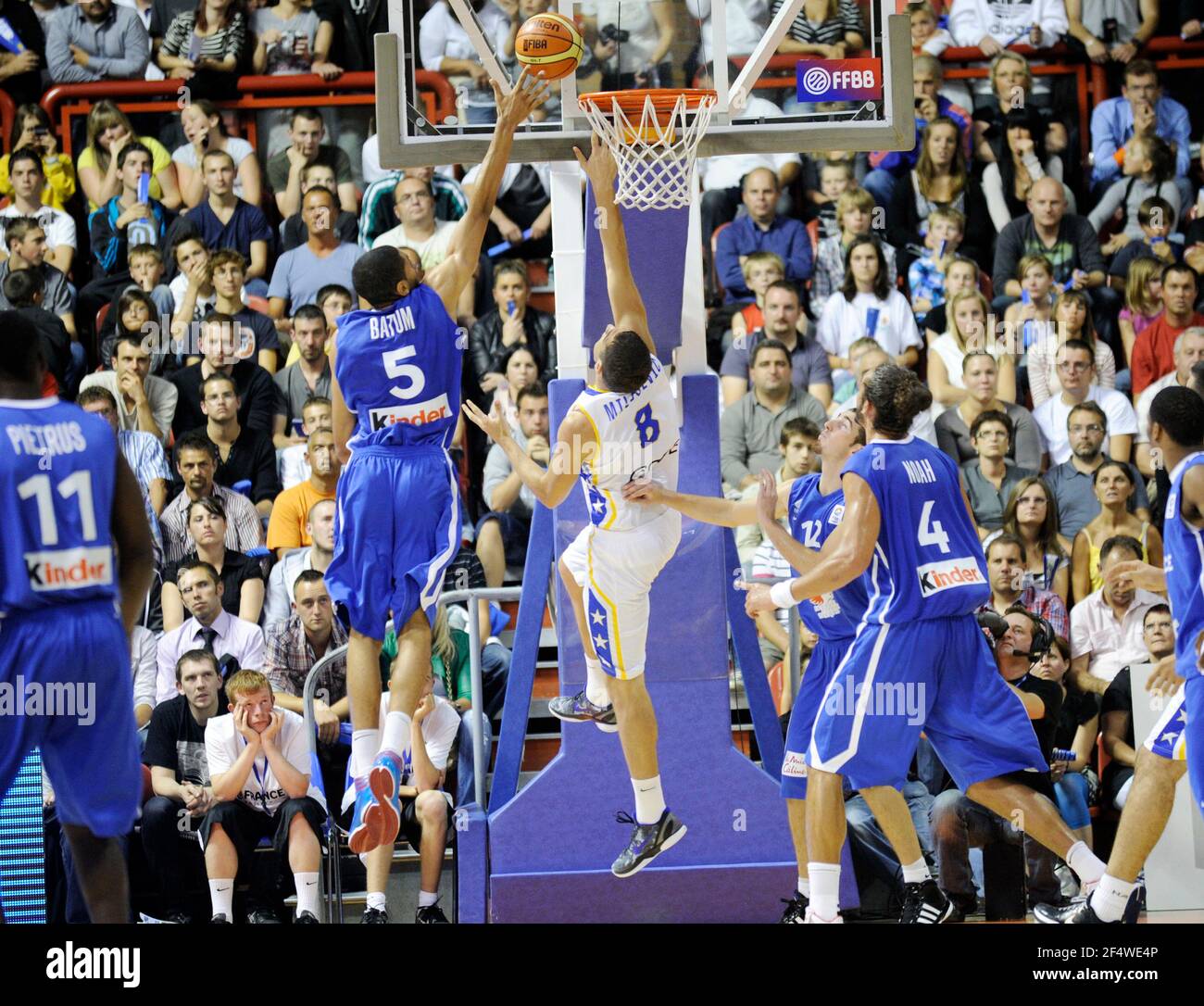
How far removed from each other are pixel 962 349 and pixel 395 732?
13.7 ft

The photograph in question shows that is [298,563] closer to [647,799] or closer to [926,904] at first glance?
[647,799]

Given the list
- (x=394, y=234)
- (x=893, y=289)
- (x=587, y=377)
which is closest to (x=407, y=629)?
(x=587, y=377)

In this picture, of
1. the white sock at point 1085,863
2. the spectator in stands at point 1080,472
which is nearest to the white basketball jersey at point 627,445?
the white sock at point 1085,863

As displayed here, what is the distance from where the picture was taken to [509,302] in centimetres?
934

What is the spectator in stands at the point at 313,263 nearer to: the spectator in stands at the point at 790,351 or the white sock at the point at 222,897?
the spectator in stands at the point at 790,351

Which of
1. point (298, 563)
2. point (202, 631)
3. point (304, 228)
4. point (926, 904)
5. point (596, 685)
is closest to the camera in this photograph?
point (926, 904)

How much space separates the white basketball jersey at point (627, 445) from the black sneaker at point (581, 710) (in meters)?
0.74

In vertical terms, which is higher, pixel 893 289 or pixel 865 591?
pixel 893 289

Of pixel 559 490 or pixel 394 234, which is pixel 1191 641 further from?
pixel 394 234

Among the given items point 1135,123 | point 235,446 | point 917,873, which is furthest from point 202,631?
point 1135,123

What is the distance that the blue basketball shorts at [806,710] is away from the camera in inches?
267

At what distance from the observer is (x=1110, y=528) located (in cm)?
827
